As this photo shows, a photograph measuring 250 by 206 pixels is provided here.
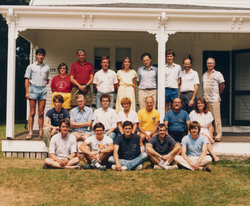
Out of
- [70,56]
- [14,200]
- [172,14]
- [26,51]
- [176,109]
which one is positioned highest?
[26,51]

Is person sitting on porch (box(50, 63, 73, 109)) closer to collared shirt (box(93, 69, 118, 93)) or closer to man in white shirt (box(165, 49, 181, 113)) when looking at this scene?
collared shirt (box(93, 69, 118, 93))

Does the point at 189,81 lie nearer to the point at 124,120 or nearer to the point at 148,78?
the point at 148,78

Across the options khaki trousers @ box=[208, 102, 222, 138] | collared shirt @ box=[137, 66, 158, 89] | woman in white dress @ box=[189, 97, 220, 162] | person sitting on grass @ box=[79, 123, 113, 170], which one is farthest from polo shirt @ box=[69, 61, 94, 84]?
khaki trousers @ box=[208, 102, 222, 138]

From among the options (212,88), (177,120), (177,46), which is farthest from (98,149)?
(177,46)

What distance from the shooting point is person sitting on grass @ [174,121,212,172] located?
5.15 m

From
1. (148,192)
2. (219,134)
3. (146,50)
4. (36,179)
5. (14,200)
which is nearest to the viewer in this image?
(14,200)

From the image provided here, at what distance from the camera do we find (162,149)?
546cm

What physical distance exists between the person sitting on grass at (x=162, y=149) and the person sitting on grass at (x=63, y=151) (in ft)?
4.64

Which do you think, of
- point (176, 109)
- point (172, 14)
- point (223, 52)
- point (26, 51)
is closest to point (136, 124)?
point (176, 109)

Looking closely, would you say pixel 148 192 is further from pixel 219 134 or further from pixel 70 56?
pixel 70 56

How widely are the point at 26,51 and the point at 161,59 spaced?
15.9m

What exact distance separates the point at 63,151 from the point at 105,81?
211 cm

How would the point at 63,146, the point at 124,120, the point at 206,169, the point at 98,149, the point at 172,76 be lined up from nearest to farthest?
the point at 206,169, the point at 63,146, the point at 98,149, the point at 124,120, the point at 172,76

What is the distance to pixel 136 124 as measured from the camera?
6.02 m
